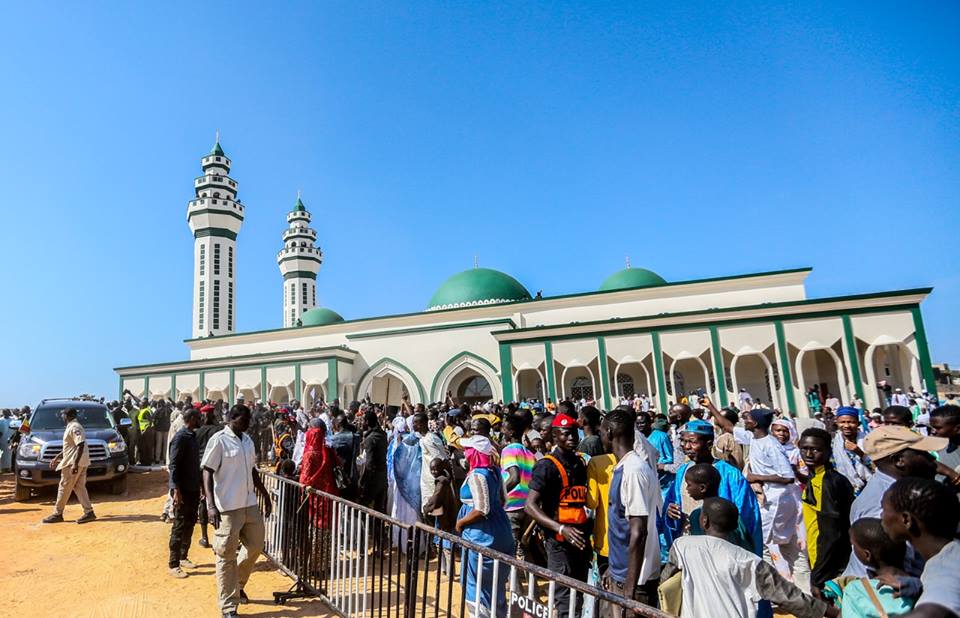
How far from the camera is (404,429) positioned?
7633 mm

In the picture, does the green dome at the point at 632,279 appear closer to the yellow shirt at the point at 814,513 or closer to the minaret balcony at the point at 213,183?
the yellow shirt at the point at 814,513

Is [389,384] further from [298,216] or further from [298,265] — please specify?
[298,216]

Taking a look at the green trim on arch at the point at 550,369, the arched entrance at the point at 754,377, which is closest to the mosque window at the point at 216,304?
the green trim on arch at the point at 550,369

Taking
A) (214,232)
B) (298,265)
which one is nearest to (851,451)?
(214,232)

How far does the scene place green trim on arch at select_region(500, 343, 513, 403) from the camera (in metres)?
22.8

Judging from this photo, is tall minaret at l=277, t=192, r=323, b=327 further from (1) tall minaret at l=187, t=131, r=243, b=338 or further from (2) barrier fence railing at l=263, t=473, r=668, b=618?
(2) barrier fence railing at l=263, t=473, r=668, b=618

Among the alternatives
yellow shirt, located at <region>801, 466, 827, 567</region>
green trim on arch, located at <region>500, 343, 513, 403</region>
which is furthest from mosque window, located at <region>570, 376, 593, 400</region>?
yellow shirt, located at <region>801, 466, 827, 567</region>

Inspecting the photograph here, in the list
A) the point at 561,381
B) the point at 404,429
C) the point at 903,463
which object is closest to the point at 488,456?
the point at 903,463

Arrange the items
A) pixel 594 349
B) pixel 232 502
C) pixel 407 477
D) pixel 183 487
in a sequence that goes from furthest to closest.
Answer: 1. pixel 594 349
2. pixel 407 477
3. pixel 183 487
4. pixel 232 502

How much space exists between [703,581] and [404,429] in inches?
220

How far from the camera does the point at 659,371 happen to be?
68.1ft

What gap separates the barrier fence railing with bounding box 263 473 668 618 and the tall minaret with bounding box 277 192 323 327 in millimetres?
41189

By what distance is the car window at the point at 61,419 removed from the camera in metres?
10.0

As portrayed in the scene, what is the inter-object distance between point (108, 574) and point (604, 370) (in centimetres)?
1824
